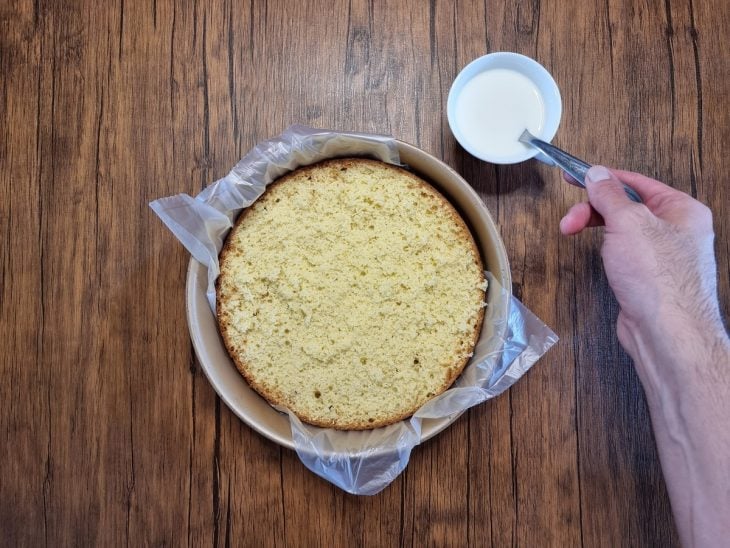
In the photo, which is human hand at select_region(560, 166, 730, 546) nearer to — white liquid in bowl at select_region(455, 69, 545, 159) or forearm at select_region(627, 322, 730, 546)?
forearm at select_region(627, 322, 730, 546)

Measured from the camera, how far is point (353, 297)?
1032mm

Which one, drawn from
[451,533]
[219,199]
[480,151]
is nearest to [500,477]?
[451,533]

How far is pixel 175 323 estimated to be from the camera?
1108 mm

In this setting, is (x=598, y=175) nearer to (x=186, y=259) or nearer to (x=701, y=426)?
(x=701, y=426)

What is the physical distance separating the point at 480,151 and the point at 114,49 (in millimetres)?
684

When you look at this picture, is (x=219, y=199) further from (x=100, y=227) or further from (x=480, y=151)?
(x=480, y=151)

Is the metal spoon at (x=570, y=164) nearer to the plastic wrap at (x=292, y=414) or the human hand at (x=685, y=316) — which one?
the human hand at (x=685, y=316)

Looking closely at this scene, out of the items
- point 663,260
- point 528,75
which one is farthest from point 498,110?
point 663,260

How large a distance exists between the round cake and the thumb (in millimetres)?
203

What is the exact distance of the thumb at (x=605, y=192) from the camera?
95 centimetres

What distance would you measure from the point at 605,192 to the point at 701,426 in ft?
1.27

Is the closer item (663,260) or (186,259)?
(663,260)

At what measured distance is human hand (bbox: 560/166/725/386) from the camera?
0.94 meters

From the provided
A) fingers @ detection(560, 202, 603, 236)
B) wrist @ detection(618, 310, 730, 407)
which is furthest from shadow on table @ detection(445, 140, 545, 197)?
wrist @ detection(618, 310, 730, 407)
